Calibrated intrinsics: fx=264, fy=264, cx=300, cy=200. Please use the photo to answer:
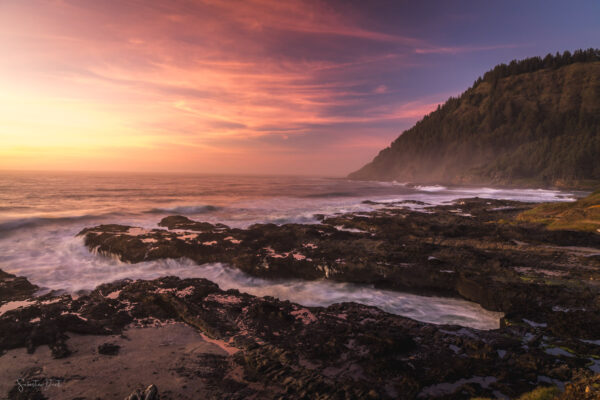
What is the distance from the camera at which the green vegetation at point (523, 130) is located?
82.2m

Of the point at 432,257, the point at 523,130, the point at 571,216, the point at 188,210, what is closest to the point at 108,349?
the point at 432,257

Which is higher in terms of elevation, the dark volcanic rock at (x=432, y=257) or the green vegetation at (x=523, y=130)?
the green vegetation at (x=523, y=130)

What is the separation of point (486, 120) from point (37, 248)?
15853 cm

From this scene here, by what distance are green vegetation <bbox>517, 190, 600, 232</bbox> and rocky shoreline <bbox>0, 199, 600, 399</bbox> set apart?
3.01m

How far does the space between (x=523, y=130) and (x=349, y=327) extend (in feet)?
463

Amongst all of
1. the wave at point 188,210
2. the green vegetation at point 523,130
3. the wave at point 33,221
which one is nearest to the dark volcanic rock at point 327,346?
the wave at point 33,221

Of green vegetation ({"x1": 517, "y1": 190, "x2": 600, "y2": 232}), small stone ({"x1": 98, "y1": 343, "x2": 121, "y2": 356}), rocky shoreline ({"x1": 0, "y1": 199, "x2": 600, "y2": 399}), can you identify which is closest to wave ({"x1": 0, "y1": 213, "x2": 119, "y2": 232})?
rocky shoreline ({"x1": 0, "y1": 199, "x2": 600, "y2": 399})

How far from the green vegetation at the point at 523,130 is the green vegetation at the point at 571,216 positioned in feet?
218

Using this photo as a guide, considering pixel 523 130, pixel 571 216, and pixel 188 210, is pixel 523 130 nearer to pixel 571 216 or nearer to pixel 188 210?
pixel 571 216

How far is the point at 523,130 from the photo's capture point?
110 meters

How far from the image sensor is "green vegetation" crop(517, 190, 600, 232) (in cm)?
1787

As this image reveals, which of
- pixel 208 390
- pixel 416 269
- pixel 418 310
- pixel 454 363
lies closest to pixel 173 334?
pixel 208 390

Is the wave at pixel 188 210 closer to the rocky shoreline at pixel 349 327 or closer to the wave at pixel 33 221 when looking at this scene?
the wave at pixel 33 221

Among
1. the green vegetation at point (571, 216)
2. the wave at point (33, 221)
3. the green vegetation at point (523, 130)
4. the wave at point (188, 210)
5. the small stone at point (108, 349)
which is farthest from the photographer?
the green vegetation at point (523, 130)
